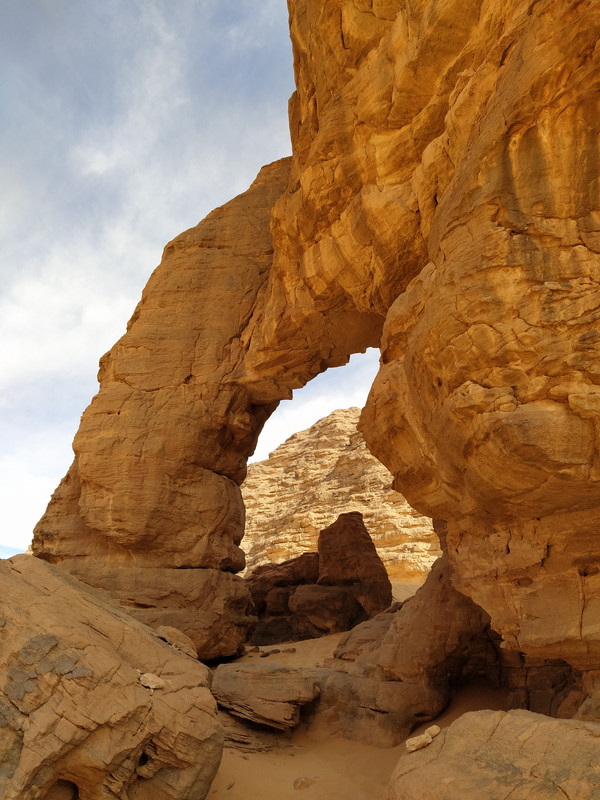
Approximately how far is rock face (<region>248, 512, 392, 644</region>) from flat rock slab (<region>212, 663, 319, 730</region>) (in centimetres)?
600

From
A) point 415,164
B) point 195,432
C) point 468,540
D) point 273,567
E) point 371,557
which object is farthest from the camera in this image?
point 273,567

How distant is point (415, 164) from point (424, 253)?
4.17 feet

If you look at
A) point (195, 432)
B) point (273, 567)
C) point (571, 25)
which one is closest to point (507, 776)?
point (571, 25)

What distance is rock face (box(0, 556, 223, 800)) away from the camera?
4.32m

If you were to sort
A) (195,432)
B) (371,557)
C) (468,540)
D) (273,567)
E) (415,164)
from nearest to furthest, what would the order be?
1. (468,540)
2. (415,164)
3. (195,432)
4. (371,557)
5. (273,567)

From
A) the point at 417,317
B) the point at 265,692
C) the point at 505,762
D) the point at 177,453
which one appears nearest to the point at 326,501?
the point at 177,453

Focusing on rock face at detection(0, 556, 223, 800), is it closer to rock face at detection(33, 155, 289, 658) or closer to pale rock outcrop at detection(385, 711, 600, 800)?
pale rock outcrop at detection(385, 711, 600, 800)

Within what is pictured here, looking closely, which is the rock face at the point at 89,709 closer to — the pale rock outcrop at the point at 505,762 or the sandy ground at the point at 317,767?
the sandy ground at the point at 317,767

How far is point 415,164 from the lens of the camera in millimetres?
8219

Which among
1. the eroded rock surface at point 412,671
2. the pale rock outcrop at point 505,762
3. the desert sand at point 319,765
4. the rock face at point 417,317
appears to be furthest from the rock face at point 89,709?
the eroded rock surface at point 412,671

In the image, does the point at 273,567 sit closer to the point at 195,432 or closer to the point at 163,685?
the point at 195,432

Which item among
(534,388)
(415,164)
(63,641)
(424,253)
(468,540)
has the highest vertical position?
(415,164)

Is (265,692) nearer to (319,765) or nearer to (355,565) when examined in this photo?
(319,765)

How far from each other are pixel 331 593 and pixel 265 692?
6.90 metres
